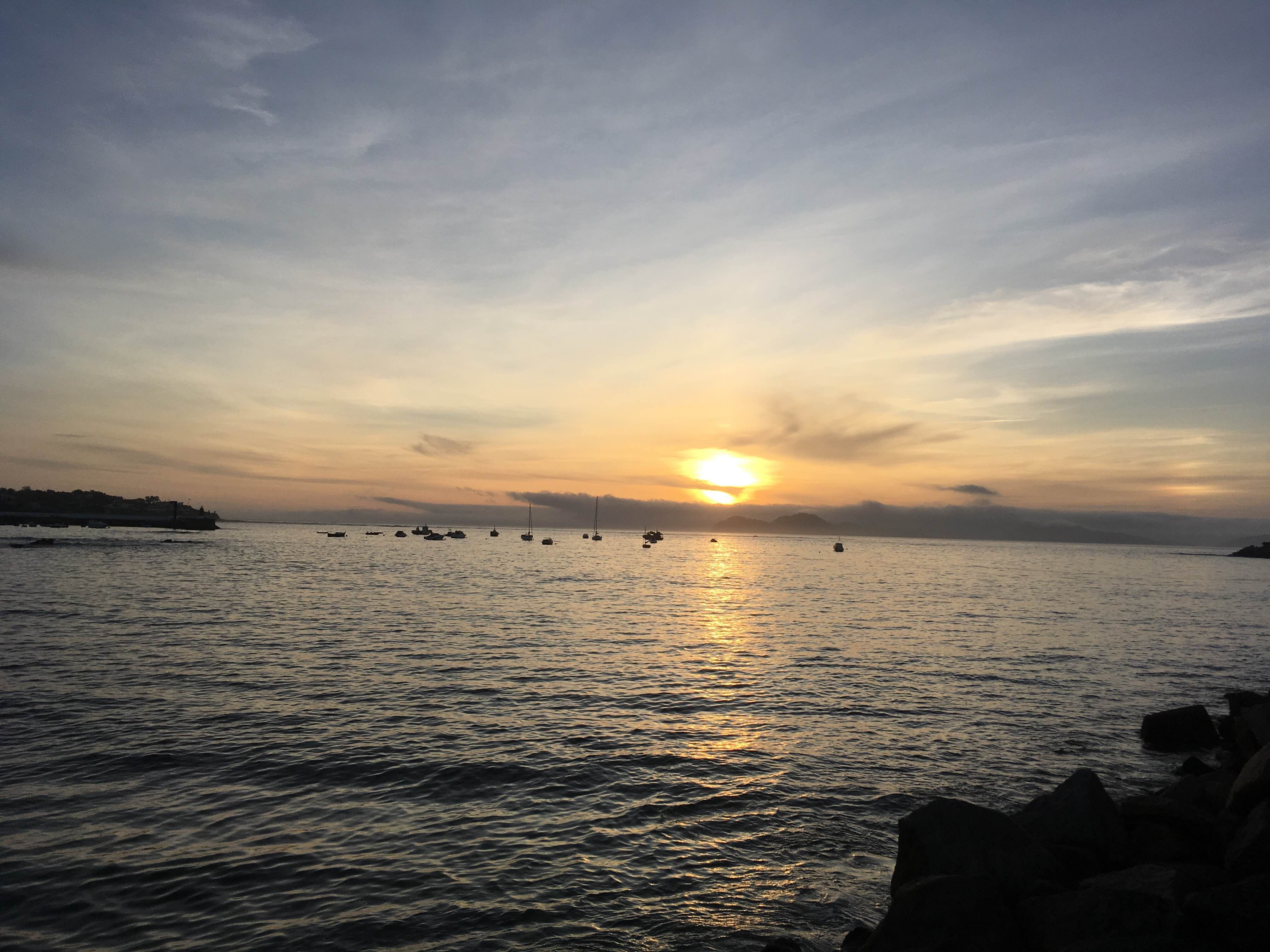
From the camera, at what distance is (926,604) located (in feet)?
233

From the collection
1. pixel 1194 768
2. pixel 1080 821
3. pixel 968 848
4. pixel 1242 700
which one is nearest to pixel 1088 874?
pixel 1080 821

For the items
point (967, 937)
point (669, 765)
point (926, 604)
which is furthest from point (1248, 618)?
point (967, 937)

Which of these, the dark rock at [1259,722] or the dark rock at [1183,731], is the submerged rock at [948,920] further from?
the dark rock at [1183,731]

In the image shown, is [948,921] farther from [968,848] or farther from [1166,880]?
[1166,880]

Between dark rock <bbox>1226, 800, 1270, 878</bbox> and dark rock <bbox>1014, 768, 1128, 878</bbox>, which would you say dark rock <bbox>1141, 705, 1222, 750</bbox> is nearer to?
dark rock <bbox>1014, 768, 1128, 878</bbox>

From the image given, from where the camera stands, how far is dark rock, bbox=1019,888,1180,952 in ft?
28.1

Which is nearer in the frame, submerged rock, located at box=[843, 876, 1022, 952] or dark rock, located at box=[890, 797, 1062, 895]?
submerged rock, located at box=[843, 876, 1022, 952]

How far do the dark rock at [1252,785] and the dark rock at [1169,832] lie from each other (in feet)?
1.79

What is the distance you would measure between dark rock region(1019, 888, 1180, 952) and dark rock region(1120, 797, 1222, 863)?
4.12 meters

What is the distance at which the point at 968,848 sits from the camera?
37.1 feet

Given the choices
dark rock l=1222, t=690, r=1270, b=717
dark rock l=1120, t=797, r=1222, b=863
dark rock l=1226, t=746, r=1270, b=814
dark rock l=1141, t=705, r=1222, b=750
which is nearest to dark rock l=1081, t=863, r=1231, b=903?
dark rock l=1120, t=797, r=1222, b=863

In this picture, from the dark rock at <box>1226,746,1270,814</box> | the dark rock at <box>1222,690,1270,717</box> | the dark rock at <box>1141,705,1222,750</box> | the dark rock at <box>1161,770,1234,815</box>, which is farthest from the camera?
the dark rock at <box>1222,690,1270,717</box>

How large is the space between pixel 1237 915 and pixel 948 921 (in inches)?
130

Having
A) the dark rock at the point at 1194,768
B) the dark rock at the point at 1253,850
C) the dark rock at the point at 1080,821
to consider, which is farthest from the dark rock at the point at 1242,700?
the dark rock at the point at 1253,850
